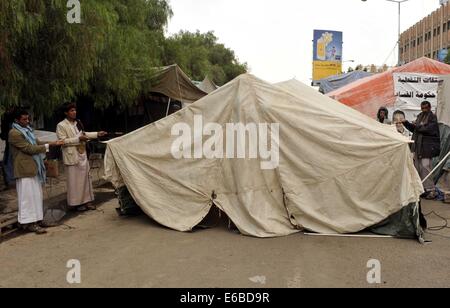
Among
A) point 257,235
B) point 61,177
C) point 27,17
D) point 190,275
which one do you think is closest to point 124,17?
point 61,177

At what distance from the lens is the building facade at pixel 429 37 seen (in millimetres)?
53438

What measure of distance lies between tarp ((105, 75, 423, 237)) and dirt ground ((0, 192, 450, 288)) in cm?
32

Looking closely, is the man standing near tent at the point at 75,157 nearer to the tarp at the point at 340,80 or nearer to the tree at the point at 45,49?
the tree at the point at 45,49

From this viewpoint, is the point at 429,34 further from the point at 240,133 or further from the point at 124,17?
the point at 240,133

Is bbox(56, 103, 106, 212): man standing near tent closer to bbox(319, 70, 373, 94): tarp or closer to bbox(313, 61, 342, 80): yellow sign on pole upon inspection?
bbox(319, 70, 373, 94): tarp

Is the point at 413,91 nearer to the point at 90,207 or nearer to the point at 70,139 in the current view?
the point at 90,207

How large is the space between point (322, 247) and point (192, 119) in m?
2.73

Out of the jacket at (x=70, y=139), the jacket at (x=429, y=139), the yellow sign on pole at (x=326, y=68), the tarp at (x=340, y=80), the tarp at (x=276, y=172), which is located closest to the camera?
the tarp at (x=276, y=172)

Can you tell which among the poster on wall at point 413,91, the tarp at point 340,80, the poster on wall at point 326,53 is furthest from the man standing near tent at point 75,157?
the poster on wall at point 326,53

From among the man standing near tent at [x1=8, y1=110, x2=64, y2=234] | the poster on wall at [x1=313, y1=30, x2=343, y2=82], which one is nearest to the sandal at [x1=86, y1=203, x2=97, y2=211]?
the man standing near tent at [x1=8, y1=110, x2=64, y2=234]

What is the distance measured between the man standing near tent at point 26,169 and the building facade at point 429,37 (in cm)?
5118

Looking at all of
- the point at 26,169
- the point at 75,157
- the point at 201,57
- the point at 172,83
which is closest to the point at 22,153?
the point at 26,169

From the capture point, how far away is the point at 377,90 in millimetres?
14297

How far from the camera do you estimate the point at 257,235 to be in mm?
6156
